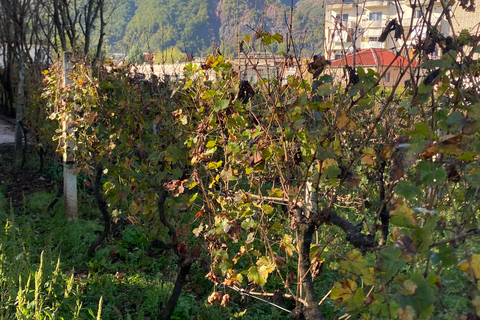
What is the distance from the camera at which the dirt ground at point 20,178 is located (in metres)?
6.68

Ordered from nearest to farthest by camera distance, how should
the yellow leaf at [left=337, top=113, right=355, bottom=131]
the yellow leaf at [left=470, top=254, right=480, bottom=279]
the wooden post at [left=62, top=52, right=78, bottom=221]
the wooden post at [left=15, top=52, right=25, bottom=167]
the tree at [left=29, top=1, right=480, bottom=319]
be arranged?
the yellow leaf at [left=470, top=254, right=480, bottom=279] → the tree at [left=29, top=1, right=480, bottom=319] → the yellow leaf at [left=337, top=113, right=355, bottom=131] → the wooden post at [left=62, top=52, right=78, bottom=221] → the wooden post at [left=15, top=52, right=25, bottom=167]

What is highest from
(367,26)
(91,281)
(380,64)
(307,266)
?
(367,26)

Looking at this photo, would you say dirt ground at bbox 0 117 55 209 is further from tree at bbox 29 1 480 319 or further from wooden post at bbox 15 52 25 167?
tree at bbox 29 1 480 319

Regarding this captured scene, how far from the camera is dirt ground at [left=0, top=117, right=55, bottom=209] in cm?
668

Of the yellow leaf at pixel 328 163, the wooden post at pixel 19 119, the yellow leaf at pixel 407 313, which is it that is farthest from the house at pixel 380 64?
the wooden post at pixel 19 119

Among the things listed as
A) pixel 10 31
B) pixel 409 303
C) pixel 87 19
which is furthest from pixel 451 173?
pixel 10 31

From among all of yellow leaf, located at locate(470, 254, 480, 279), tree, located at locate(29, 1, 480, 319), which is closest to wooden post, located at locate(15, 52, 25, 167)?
tree, located at locate(29, 1, 480, 319)

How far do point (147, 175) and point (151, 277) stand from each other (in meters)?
0.97

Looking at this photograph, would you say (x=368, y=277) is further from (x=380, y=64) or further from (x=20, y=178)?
(x=20, y=178)

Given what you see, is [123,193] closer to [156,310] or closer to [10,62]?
[156,310]

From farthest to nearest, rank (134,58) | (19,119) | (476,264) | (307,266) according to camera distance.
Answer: (19,119) → (134,58) → (307,266) → (476,264)

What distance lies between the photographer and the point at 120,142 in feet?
13.4

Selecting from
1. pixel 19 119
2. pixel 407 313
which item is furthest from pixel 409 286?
pixel 19 119

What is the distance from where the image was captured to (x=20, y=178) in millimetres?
7473
